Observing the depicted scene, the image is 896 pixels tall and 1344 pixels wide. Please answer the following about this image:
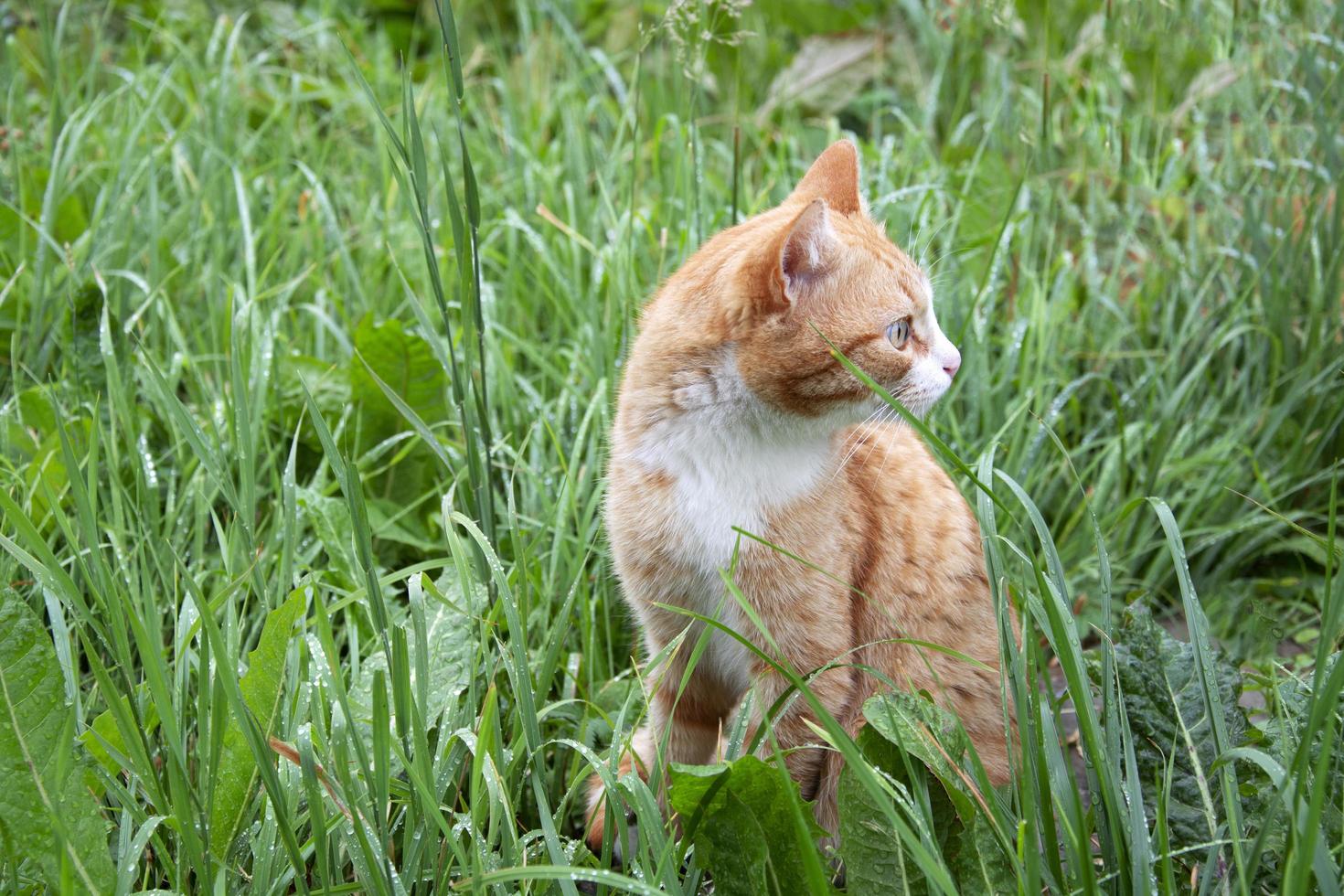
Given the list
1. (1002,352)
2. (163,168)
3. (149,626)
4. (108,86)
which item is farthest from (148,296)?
(1002,352)

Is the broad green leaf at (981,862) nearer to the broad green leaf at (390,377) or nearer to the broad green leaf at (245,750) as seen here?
the broad green leaf at (245,750)

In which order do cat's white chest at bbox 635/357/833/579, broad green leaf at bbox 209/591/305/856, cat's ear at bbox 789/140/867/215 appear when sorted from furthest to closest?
1. cat's ear at bbox 789/140/867/215
2. cat's white chest at bbox 635/357/833/579
3. broad green leaf at bbox 209/591/305/856

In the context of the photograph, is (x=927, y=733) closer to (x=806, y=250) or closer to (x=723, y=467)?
(x=723, y=467)

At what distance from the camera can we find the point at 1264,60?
3.40 metres

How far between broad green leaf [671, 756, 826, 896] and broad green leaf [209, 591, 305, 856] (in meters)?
0.58

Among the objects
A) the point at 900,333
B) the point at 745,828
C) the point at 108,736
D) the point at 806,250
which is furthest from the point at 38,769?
the point at 900,333

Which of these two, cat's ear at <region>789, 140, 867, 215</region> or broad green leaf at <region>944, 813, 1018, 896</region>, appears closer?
broad green leaf at <region>944, 813, 1018, 896</region>

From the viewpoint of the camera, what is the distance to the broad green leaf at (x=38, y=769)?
1.54 m

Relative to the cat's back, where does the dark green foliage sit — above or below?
below

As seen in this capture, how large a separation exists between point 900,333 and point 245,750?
3.98 ft

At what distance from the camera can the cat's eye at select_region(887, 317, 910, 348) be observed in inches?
80.7

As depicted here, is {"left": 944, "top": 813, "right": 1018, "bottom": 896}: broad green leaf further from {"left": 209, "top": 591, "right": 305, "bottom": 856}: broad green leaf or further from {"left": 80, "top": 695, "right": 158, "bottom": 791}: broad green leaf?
{"left": 80, "top": 695, "right": 158, "bottom": 791}: broad green leaf

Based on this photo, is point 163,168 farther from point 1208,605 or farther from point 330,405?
point 1208,605

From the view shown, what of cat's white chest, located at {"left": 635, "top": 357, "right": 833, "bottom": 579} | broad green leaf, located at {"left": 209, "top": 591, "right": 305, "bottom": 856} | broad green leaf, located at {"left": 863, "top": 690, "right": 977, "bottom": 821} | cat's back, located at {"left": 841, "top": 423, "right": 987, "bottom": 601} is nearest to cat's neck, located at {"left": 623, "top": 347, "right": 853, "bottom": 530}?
cat's white chest, located at {"left": 635, "top": 357, "right": 833, "bottom": 579}
